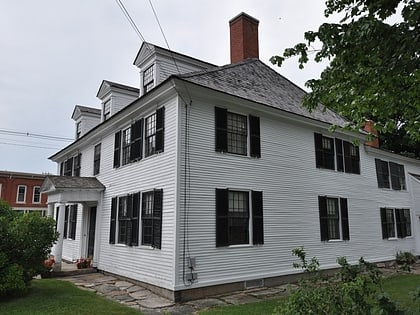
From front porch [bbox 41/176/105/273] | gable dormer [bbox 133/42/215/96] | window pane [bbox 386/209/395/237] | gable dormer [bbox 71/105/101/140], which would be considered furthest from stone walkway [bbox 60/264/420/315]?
gable dormer [bbox 71/105/101/140]

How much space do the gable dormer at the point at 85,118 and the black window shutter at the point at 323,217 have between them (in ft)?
38.5

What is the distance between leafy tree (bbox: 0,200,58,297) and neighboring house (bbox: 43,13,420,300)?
8.30 feet

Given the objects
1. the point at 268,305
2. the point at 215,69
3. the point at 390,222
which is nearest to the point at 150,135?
the point at 215,69

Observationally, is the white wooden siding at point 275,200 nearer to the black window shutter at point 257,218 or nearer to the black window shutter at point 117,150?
the black window shutter at point 257,218

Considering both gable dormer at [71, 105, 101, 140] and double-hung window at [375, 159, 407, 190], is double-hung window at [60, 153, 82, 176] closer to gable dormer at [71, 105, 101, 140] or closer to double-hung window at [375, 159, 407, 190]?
gable dormer at [71, 105, 101, 140]

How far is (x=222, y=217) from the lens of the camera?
8820 millimetres

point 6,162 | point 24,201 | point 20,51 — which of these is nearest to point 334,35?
point 20,51

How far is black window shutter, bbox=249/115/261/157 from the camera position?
10.0m

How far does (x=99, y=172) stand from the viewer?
13.2m

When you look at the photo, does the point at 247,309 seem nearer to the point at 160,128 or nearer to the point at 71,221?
the point at 160,128

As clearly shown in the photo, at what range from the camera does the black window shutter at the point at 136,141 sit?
Answer: 10.3m

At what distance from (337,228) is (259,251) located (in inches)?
169

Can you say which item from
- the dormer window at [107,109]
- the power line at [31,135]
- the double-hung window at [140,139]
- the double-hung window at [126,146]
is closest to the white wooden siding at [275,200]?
the double-hung window at [140,139]

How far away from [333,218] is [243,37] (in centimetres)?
817
